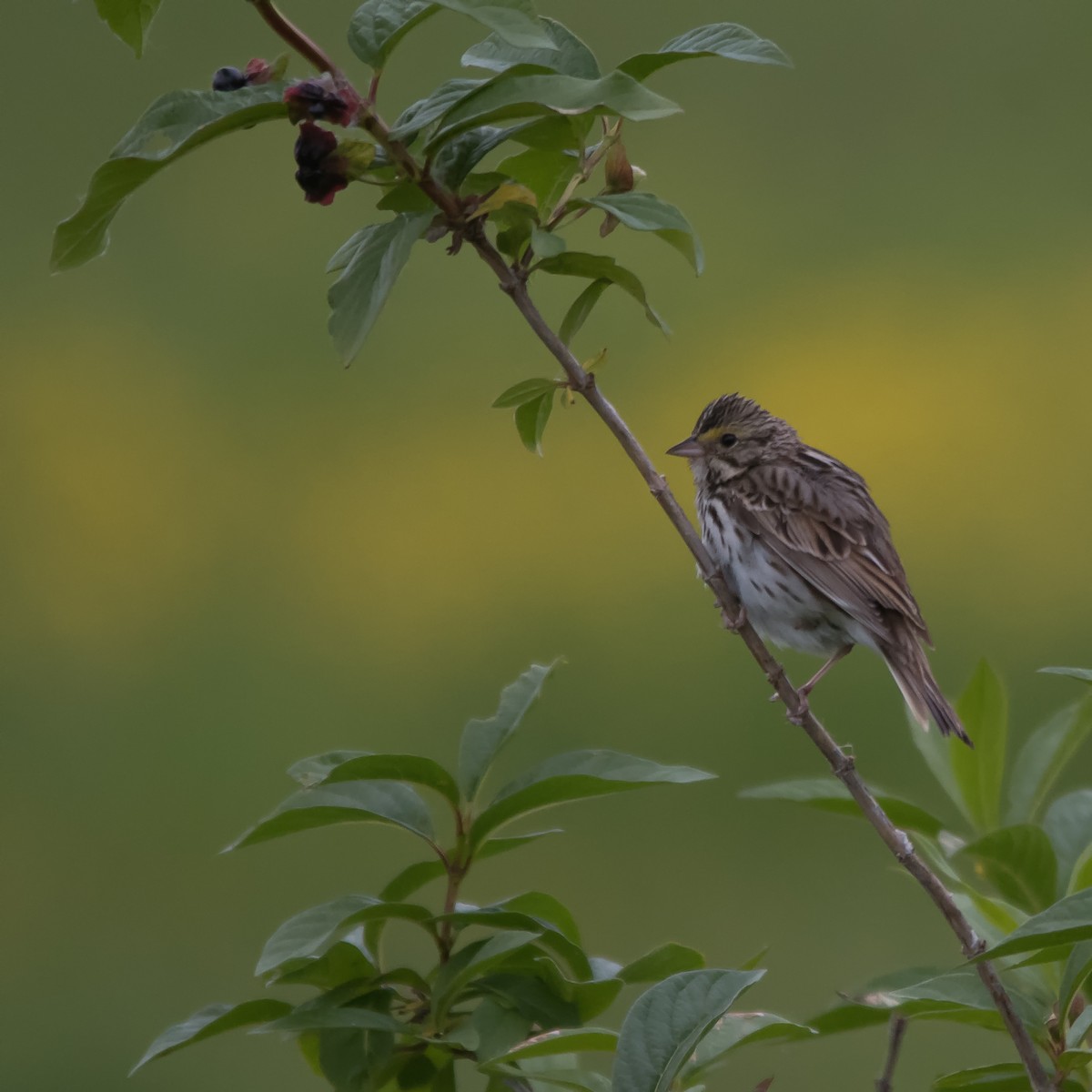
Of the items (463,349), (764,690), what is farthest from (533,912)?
(463,349)

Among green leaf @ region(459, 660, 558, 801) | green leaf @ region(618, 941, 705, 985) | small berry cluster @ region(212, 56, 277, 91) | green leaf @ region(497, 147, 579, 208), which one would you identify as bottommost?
green leaf @ region(618, 941, 705, 985)

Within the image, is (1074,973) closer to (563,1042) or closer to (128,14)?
(563,1042)

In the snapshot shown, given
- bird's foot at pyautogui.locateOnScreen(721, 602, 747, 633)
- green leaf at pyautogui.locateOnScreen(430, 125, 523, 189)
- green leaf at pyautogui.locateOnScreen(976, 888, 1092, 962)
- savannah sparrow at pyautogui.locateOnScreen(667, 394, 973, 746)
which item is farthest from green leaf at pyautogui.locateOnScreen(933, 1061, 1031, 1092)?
savannah sparrow at pyautogui.locateOnScreen(667, 394, 973, 746)

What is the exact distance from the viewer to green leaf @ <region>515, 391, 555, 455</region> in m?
1.89

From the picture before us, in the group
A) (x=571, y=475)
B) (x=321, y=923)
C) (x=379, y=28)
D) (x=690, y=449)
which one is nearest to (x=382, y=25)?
(x=379, y=28)

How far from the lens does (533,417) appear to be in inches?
Result: 74.7

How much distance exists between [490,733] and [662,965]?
0.87ft

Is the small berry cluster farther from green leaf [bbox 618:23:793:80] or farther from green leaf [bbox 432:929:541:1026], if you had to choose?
green leaf [bbox 432:929:541:1026]

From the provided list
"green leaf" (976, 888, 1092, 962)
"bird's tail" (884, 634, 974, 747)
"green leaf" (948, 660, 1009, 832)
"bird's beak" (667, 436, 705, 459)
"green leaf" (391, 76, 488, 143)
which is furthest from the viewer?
"bird's beak" (667, 436, 705, 459)

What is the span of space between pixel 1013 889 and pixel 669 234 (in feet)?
2.41

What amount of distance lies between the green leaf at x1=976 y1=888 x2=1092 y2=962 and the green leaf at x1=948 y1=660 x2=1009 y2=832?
0.78 m

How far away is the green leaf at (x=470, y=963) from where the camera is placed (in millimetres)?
1454

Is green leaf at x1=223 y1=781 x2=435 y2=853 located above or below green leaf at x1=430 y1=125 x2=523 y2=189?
below

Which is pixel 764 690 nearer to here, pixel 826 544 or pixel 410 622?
pixel 410 622
